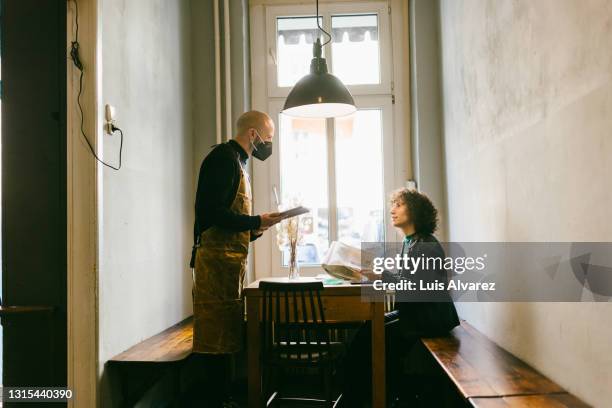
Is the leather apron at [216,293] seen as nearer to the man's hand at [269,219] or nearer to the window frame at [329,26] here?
the man's hand at [269,219]

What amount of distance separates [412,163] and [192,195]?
74.0 inches

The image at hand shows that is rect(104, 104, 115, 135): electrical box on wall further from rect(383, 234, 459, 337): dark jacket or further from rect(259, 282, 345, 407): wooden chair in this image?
rect(383, 234, 459, 337): dark jacket

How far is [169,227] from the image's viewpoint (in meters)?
3.58

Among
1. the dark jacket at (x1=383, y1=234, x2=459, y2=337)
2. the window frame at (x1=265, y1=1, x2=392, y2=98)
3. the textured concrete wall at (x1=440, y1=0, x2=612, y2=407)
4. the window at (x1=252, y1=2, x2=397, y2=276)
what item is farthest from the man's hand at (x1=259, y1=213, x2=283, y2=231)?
the window frame at (x1=265, y1=1, x2=392, y2=98)

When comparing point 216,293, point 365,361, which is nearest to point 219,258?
point 216,293

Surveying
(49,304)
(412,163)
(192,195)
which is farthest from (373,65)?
(49,304)

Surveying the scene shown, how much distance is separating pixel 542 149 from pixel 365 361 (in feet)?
5.06

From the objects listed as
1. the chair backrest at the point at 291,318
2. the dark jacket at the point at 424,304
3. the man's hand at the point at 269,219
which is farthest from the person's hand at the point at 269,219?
the dark jacket at the point at 424,304

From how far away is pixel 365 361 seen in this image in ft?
9.77

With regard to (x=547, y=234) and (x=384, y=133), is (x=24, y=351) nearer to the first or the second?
(x=547, y=234)

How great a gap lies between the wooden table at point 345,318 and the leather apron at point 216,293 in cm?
12

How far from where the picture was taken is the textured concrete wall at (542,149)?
5.78 feet

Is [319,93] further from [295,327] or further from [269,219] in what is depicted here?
[295,327]

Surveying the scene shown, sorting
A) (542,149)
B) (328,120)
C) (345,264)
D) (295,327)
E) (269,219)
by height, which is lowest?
(295,327)
